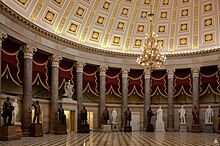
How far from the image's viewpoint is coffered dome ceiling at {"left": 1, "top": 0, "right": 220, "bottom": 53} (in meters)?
27.1

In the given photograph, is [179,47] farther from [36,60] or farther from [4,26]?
[4,26]

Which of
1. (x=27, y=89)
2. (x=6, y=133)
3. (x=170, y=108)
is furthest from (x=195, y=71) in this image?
(x=6, y=133)

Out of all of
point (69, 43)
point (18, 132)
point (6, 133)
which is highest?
point (69, 43)

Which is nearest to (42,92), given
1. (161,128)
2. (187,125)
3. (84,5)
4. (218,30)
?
(84,5)

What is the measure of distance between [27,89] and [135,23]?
1336cm

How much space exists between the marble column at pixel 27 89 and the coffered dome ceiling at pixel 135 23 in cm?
408

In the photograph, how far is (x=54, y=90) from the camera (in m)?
24.7

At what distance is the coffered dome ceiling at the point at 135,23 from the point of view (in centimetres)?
2706

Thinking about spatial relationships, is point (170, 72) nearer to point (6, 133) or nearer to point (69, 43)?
point (69, 43)

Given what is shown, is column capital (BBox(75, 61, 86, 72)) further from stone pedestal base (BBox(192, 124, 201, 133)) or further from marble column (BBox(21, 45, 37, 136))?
stone pedestal base (BBox(192, 124, 201, 133))

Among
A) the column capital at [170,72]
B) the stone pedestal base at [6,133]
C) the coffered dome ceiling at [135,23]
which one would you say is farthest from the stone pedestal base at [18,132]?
the column capital at [170,72]

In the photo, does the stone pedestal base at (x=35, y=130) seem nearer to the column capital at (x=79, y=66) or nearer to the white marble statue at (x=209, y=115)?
the column capital at (x=79, y=66)

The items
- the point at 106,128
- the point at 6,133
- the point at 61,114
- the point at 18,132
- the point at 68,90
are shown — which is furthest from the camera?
the point at 106,128

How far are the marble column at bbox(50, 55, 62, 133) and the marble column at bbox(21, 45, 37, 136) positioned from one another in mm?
3056
